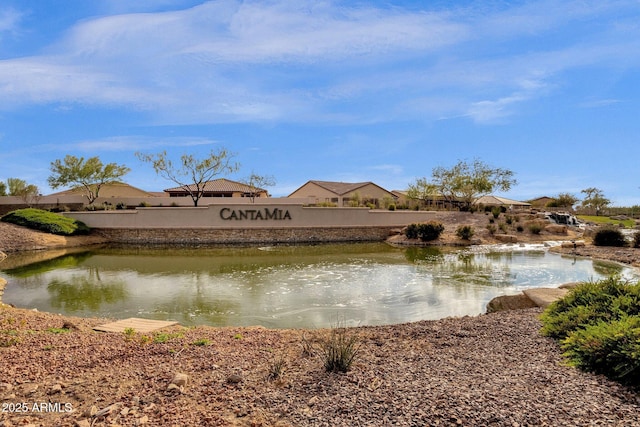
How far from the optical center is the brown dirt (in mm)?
3469

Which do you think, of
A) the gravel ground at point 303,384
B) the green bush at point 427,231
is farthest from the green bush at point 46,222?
the gravel ground at point 303,384

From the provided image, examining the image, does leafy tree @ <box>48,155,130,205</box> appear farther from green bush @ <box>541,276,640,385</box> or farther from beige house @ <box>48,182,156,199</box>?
green bush @ <box>541,276,640,385</box>

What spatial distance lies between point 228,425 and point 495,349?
3559mm

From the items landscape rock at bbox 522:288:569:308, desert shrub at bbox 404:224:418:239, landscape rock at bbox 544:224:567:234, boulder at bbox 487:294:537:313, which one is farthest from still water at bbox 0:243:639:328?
landscape rock at bbox 544:224:567:234

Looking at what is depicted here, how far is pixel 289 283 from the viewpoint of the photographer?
1407 cm

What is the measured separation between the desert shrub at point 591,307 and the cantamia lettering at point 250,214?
26.3 meters

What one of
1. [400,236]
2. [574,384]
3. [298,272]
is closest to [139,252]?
[298,272]

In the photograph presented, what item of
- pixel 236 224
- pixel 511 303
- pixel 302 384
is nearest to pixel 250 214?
pixel 236 224

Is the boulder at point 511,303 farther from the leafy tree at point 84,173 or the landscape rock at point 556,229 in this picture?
the leafy tree at point 84,173

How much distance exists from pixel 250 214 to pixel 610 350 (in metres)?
28.8

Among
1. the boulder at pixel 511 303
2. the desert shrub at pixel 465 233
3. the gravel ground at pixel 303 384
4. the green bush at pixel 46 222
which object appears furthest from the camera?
the green bush at pixel 46 222

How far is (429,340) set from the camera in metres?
5.92

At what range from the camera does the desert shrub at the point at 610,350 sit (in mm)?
3994

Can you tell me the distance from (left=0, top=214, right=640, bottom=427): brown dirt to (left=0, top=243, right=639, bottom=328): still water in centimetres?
330
